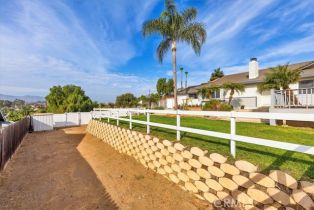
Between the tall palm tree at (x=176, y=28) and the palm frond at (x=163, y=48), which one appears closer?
the tall palm tree at (x=176, y=28)

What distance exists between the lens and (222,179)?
349 centimetres

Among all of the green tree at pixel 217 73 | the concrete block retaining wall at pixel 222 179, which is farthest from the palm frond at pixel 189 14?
the green tree at pixel 217 73

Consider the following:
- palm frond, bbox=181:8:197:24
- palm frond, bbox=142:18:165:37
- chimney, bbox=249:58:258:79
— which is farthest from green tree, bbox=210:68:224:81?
palm frond, bbox=142:18:165:37

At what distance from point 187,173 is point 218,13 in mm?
11481

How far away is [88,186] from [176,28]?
1434 centimetres

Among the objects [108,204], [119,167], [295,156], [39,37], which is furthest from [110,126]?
[39,37]

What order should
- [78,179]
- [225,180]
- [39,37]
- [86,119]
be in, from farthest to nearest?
[86,119]
[39,37]
[78,179]
[225,180]

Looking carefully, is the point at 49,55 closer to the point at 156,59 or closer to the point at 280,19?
the point at 156,59

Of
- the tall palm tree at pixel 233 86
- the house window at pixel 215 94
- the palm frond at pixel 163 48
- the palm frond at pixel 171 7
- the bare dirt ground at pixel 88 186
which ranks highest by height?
the palm frond at pixel 171 7

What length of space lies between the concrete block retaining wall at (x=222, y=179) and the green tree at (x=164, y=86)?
133ft

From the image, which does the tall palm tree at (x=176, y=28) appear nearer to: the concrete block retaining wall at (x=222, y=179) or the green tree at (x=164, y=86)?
the concrete block retaining wall at (x=222, y=179)

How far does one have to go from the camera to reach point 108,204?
156 inches

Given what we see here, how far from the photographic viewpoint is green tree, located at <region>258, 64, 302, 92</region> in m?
12.4

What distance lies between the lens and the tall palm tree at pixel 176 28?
624 inches
